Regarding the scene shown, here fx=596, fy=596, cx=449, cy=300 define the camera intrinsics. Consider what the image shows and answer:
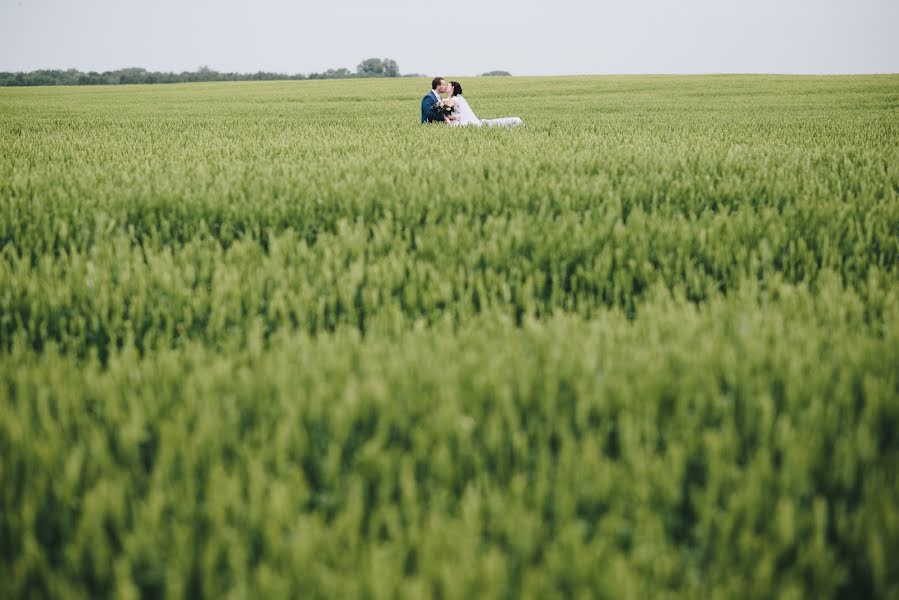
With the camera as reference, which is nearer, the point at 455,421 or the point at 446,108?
the point at 455,421

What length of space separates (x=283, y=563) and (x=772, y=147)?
6617 millimetres

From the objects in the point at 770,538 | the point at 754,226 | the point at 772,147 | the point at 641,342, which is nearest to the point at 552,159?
the point at 754,226

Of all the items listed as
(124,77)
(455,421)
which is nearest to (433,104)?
(455,421)

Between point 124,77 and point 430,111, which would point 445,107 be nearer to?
point 430,111

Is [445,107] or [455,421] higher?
[445,107]

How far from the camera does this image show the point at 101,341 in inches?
80.5

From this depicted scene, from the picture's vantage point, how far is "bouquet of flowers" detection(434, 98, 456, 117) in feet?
34.4

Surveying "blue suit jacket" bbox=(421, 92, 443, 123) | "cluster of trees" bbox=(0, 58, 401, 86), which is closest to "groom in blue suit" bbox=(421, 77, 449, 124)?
"blue suit jacket" bbox=(421, 92, 443, 123)

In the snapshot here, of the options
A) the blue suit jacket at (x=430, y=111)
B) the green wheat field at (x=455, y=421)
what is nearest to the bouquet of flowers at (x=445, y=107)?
the blue suit jacket at (x=430, y=111)

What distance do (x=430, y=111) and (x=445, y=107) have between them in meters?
0.38

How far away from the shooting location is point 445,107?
1049 centimetres

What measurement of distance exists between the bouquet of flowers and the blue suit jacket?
0.11 meters

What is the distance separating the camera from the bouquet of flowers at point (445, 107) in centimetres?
1048

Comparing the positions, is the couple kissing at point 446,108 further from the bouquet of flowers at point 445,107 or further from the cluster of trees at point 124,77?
the cluster of trees at point 124,77
